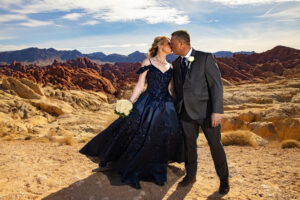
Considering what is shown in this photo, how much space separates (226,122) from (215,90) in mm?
10163

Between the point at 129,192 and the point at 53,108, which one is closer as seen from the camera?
the point at 129,192

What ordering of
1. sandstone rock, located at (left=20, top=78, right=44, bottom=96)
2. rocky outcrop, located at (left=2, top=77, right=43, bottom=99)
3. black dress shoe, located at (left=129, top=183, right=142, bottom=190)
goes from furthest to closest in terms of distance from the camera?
sandstone rock, located at (left=20, top=78, right=44, bottom=96), rocky outcrop, located at (left=2, top=77, right=43, bottom=99), black dress shoe, located at (left=129, top=183, right=142, bottom=190)

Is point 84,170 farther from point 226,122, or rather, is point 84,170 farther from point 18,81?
point 18,81

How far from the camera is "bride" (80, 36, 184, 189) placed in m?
3.62

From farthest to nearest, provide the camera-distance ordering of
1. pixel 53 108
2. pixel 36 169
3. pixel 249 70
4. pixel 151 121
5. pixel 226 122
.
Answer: pixel 249 70
pixel 53 108
pixel 226 122
pixel 36 169
pixel 151 121

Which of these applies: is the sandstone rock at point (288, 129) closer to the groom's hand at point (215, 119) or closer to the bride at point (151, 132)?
the bride at point (151, 132)

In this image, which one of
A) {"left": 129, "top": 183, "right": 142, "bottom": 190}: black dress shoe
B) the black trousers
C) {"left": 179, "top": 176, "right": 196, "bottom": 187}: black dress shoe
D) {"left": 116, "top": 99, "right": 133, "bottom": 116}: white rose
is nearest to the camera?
the black trousers

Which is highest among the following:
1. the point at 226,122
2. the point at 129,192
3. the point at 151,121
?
the point at 151,121

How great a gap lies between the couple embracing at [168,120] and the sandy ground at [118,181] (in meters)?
0.18

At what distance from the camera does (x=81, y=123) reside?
2473 centimetres

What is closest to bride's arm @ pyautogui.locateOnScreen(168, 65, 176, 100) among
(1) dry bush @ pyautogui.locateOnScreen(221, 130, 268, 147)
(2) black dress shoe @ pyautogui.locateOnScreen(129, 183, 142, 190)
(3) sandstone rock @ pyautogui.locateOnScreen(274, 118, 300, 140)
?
(2) black dress shoe @ pyautogui.locateOnScreen(129, 183, 142, 190)

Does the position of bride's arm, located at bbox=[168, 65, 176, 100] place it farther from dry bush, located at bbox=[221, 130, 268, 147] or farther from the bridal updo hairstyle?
dry bush, located at bbox=[221, 130, 268, 147]

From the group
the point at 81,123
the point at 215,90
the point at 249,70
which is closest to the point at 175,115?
the point at 215,90

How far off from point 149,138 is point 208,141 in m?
0.90
